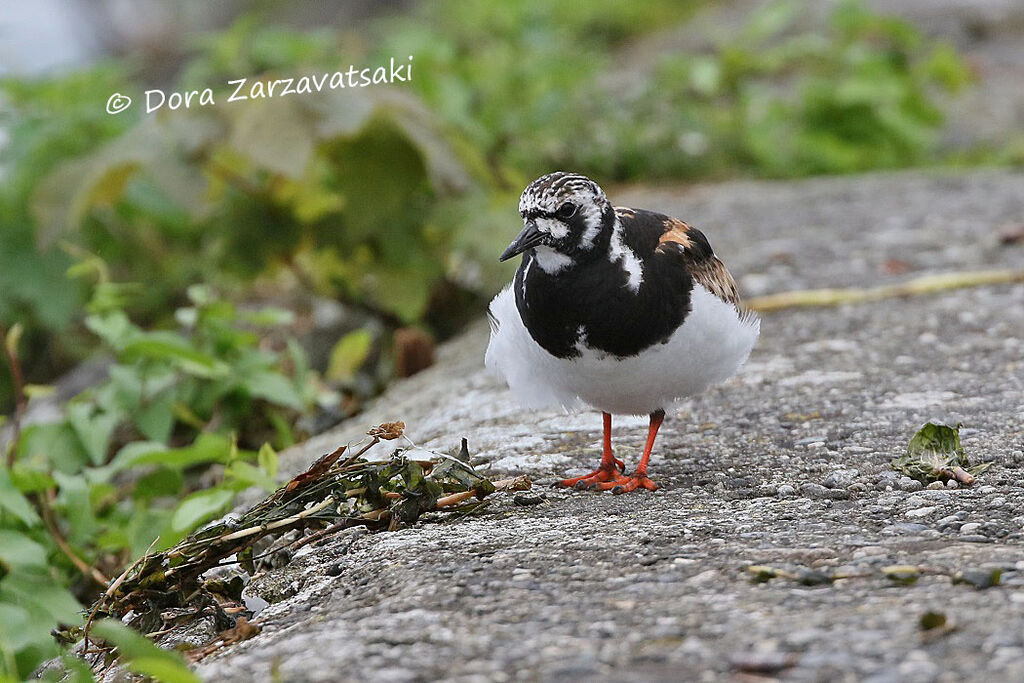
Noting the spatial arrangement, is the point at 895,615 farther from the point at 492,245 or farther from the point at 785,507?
the point at 492,245

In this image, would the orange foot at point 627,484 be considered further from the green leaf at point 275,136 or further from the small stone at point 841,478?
the green leaf at point 275,136

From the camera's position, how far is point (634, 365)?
327cm

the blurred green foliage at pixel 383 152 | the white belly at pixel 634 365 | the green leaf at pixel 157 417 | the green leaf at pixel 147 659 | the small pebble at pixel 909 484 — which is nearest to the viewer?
the green leaf at pixel 147 659

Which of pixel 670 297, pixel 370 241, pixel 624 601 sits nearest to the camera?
pixel 624 601

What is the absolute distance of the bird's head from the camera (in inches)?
129

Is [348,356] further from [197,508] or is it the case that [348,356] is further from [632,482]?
[632,482]

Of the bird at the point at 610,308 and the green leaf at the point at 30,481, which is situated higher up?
the bird at the point at 610,308

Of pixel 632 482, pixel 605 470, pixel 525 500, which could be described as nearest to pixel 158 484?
pixel 525 500

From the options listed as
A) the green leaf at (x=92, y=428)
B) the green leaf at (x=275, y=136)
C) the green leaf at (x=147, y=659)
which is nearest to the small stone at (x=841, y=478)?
the green leaf at (x=147, y=659)

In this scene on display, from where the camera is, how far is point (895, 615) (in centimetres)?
226

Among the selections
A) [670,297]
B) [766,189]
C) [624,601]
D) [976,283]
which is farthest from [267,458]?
[766,189]

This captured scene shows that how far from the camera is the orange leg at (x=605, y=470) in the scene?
3471 millimetres

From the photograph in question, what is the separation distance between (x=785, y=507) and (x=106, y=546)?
1964mm

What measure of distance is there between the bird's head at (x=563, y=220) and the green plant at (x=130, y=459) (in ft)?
3.31
